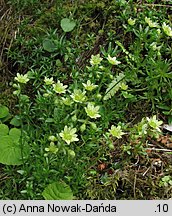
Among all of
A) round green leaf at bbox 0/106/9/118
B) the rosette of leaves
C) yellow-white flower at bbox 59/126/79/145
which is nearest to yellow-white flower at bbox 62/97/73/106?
yellow-white flower at bbox 59/126/79/145

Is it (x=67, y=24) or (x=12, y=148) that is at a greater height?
(x=67, y=24)

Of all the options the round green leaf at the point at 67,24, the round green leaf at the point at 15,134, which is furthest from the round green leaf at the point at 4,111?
the round green leaf at the point at 67,24

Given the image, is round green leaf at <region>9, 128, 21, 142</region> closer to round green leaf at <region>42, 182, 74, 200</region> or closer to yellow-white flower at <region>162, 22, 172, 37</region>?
round green leaf at <region>42, 182, 74, 200</region>

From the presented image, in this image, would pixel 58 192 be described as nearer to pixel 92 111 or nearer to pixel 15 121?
pixel 92 111

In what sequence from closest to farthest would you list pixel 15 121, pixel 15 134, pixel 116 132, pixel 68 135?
pixel 68 135, pixel 116 132, pixel 15 134, pixel 15 121

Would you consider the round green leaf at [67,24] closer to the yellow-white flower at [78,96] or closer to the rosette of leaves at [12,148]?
the yellow-white flower at [78,96]

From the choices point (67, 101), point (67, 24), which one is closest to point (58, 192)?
point (67, 101)
